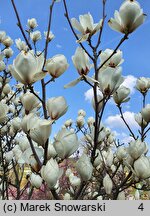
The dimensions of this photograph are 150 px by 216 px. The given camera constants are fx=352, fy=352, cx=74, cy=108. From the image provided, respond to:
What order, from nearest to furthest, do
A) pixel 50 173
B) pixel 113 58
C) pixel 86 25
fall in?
pixel 50 173 → pixel 86 25 → pixel 113 58

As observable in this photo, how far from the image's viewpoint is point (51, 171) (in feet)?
3.48

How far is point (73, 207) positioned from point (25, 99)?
0.39 meters

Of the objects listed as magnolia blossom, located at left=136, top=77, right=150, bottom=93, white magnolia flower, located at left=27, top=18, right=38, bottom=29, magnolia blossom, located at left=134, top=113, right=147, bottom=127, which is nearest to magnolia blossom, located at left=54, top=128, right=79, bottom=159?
magnolia blossom, located at left=134, top=113, right=147, bottom=127

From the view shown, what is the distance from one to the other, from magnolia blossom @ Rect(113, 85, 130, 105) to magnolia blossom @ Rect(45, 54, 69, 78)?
0.43 metres

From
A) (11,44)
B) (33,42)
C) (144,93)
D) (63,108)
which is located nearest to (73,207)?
(63,108)

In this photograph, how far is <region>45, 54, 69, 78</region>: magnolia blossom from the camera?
1.14 metres

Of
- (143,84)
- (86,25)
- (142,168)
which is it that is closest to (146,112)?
(143,84)

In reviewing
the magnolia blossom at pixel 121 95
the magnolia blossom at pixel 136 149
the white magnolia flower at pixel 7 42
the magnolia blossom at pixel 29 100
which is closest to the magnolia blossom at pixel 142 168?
the magnolia blossom at pixel 136 149

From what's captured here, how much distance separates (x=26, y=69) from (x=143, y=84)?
0.92 meters

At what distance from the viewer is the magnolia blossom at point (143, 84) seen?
1.87 meters

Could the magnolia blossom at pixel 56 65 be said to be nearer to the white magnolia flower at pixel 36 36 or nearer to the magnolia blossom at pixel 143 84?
the magnolia blossom at pixel 143 84

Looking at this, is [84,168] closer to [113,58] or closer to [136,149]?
[136,149]

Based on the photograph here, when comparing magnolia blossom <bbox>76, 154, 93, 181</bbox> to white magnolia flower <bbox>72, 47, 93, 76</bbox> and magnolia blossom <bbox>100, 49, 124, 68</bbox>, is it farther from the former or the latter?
magnolia blossom <bbox>100, 49, 124, 68</bbox>

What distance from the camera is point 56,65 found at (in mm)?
1138
